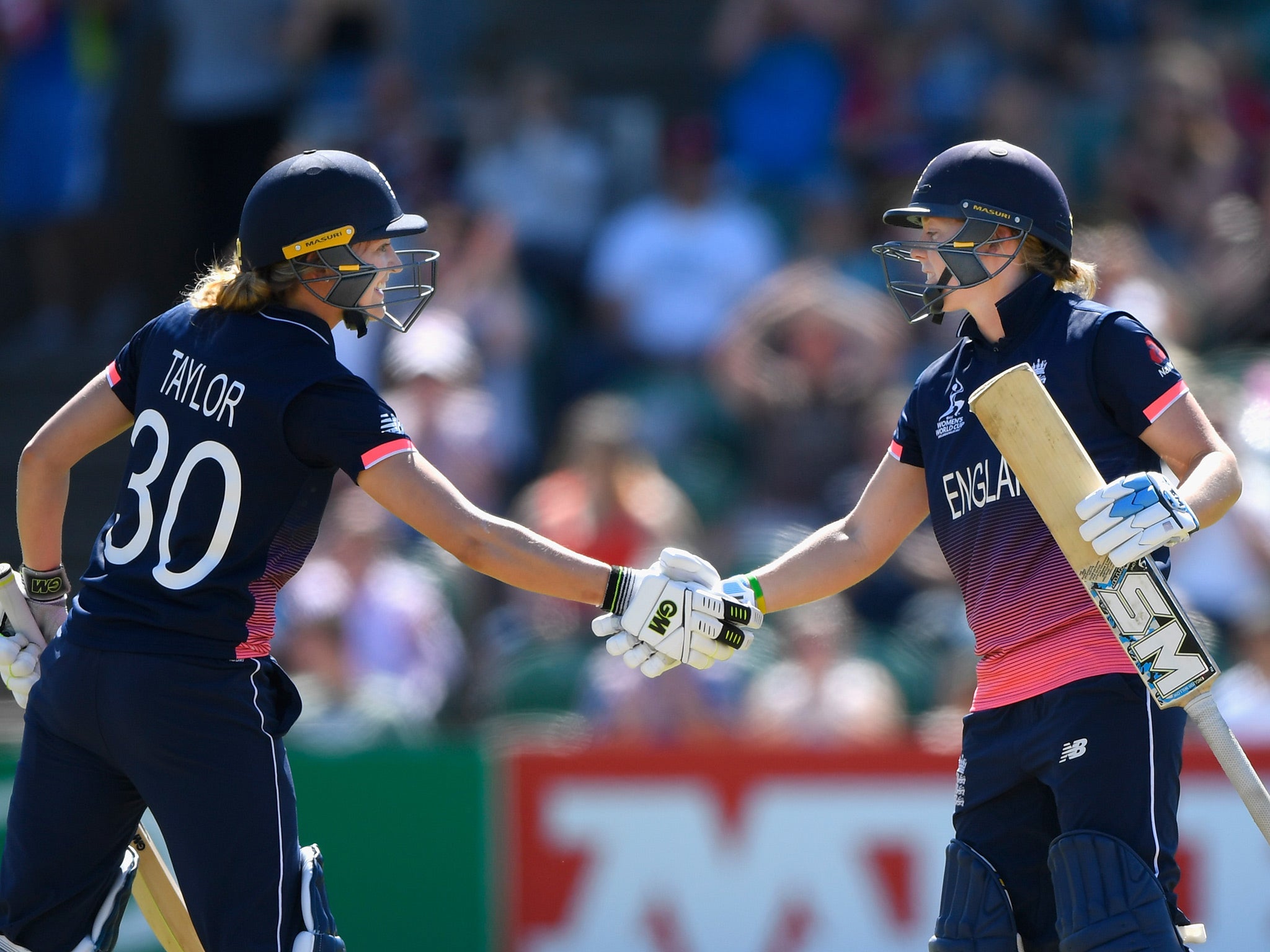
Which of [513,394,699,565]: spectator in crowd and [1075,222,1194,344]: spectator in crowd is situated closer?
[513,394,699,565]: spectator in crowd

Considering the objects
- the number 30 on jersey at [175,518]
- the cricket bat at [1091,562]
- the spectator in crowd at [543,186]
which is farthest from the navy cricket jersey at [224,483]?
the spectator in crowd at [543,186]

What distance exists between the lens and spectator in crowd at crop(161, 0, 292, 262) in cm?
1054

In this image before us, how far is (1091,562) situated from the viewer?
3689 mm

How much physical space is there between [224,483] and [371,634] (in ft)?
12.8

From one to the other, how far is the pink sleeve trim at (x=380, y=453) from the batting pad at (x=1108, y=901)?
5.60 feet

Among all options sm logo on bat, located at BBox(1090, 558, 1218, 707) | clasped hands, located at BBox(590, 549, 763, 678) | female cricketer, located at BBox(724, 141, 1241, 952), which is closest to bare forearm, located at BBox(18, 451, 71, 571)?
clasped hands, located at BBox(590, 549, 763, 678)

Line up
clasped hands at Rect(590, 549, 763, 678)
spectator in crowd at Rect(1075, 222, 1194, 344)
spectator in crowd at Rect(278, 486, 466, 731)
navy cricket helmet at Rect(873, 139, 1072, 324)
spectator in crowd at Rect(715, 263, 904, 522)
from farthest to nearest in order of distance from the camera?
Answer: spectator in crowd at Rect(715, 263, 904, 522) < spectator in crowd at Rect(1075, 222, 1194, 344) < spectator in crowd at Rect(278, 486, 466, 731) < clasped hands at Rect(590, 549, 763, 678) < navy cricket helmet at Rect(873, 139, 1072, 324)

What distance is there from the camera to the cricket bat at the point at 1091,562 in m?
3.66

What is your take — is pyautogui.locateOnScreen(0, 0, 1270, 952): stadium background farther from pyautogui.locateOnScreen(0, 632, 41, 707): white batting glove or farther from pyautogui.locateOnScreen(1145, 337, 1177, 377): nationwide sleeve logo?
pyautogui.locateOnScreen(1145, 337, 1177, 377): nationwide sleeve logo

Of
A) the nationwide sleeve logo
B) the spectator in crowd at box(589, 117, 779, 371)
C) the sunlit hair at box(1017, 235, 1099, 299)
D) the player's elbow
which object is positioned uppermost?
the spectator in crowd at box(589, 117, 779, 371)

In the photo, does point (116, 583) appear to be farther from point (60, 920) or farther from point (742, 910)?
point (742, 910)

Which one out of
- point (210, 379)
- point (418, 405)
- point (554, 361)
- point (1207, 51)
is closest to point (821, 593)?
point (210, 379)

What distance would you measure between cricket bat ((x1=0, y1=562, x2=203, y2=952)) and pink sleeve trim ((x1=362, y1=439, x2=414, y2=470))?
3.83 ft

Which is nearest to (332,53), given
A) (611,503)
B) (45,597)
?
(611,503)
